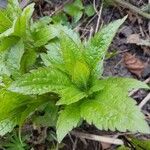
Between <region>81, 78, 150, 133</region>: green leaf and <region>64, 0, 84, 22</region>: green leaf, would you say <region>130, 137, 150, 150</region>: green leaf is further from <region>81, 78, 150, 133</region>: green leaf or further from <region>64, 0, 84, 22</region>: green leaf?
<region>64, 0, 84, 22</region>: green leaf

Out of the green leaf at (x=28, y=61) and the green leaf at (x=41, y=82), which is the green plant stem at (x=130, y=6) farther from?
the green leaf at (x=41, y=82)

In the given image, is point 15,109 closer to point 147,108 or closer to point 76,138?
point 76,138

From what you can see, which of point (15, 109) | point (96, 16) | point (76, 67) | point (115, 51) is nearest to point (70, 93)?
→ point (76, 67)

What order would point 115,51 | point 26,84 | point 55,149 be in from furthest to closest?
point 115,51
point 55,149
point 26,84

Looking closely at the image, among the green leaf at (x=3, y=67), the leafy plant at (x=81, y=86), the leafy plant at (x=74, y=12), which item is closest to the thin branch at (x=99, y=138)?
the leafy plant at (x=81, y=86)

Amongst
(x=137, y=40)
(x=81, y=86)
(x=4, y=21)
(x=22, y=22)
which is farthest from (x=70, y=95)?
(x=137, y=40)
